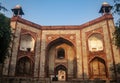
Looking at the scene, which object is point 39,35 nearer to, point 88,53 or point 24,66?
point 24,66

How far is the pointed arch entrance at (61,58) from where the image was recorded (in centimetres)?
1953

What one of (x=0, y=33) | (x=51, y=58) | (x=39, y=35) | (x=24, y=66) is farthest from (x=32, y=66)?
(x=0, y=33)

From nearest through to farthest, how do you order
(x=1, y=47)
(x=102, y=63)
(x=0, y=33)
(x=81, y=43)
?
(x=0, y=33)
(x=1, y=47)
(x=102, y=63)
(x=81, y=43)

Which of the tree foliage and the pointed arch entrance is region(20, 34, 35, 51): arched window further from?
the tree foliage

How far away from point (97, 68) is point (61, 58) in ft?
16.4

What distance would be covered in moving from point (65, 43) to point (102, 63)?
229 inches

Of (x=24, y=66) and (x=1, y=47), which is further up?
(x=1, y=47)

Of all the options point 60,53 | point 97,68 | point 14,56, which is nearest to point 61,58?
point 60,53

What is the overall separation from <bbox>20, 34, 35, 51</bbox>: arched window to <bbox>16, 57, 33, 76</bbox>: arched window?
1344 mm

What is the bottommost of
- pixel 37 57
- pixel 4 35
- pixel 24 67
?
pixel 24 67

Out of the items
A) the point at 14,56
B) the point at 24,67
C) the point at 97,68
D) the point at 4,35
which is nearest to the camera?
the point at 4,35

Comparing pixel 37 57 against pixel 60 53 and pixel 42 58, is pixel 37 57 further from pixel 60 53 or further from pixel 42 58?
pixel 60 53

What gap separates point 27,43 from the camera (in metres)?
19.5

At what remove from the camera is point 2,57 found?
11.8 metres
